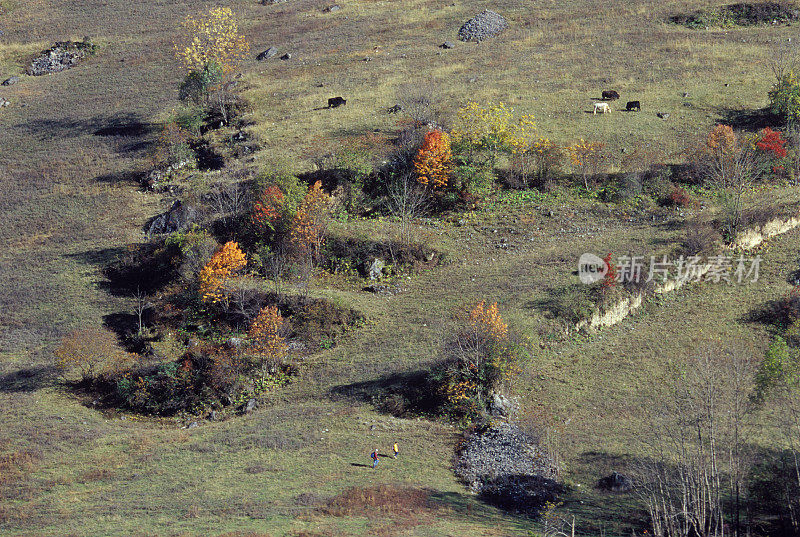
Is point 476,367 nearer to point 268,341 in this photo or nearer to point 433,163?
point 268,341

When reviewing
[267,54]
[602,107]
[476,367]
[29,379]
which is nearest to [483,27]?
[602,107]

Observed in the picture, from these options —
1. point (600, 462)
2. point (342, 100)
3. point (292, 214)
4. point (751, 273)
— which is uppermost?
point (342, 100)

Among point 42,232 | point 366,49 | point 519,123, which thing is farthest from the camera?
point 366,49

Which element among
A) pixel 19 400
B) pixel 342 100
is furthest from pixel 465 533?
pixel 342 100

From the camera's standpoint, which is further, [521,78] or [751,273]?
[521,78]

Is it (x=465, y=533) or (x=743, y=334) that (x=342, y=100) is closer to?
(x=743, y=334)
